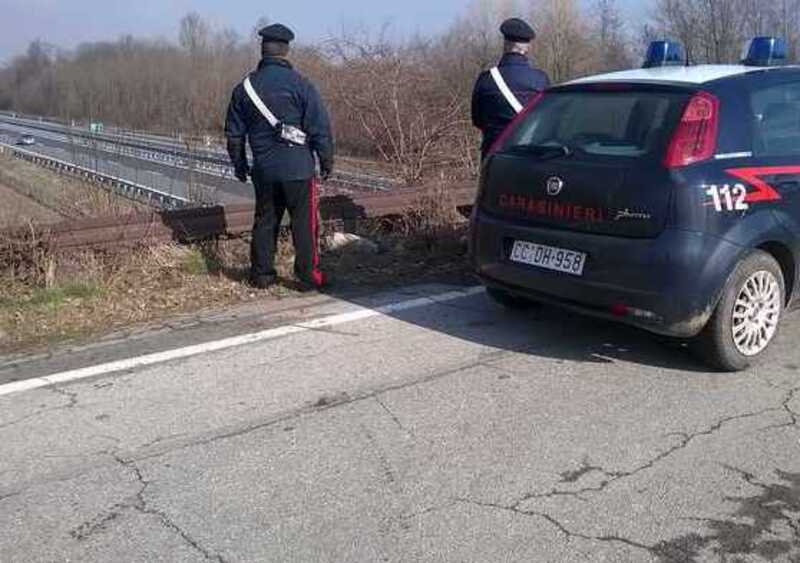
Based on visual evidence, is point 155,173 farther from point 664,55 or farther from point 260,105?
point 664,55

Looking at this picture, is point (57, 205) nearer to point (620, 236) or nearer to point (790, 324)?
point (620, 236)

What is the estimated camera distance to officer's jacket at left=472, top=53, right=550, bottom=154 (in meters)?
6.82

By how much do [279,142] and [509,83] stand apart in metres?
1.86

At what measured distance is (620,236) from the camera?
4727 millimetres

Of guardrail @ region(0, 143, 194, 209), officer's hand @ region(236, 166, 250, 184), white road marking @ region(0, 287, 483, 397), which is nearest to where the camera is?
white road marking @ region(0, 287, 483, 397)

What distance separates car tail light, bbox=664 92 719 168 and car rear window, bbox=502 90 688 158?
5cm

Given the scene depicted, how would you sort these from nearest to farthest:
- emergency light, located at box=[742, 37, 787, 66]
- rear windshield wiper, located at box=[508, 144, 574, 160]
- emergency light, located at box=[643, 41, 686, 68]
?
1. rear windshield wiper, located at box=[508, 144, 574, 160]
2. emergency light, located at box=[742, 37, 787, 66]
3. emergency light, located at box=[643, 41, 686, 68]

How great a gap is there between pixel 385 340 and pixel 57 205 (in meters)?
4.13

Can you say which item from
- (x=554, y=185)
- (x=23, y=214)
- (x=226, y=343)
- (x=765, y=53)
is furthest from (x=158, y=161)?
(x=765, y=53)

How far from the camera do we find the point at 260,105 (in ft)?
21.0

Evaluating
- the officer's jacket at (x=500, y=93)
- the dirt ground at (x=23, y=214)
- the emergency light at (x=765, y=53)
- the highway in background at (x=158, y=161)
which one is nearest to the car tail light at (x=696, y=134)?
the emergency light at (x=765, y=53)

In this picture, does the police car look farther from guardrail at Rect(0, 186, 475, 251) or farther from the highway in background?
the highway in background

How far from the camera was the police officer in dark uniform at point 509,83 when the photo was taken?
681cm

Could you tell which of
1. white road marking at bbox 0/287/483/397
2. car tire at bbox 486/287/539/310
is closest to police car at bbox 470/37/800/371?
car tire at bbox 486/287/539/310
